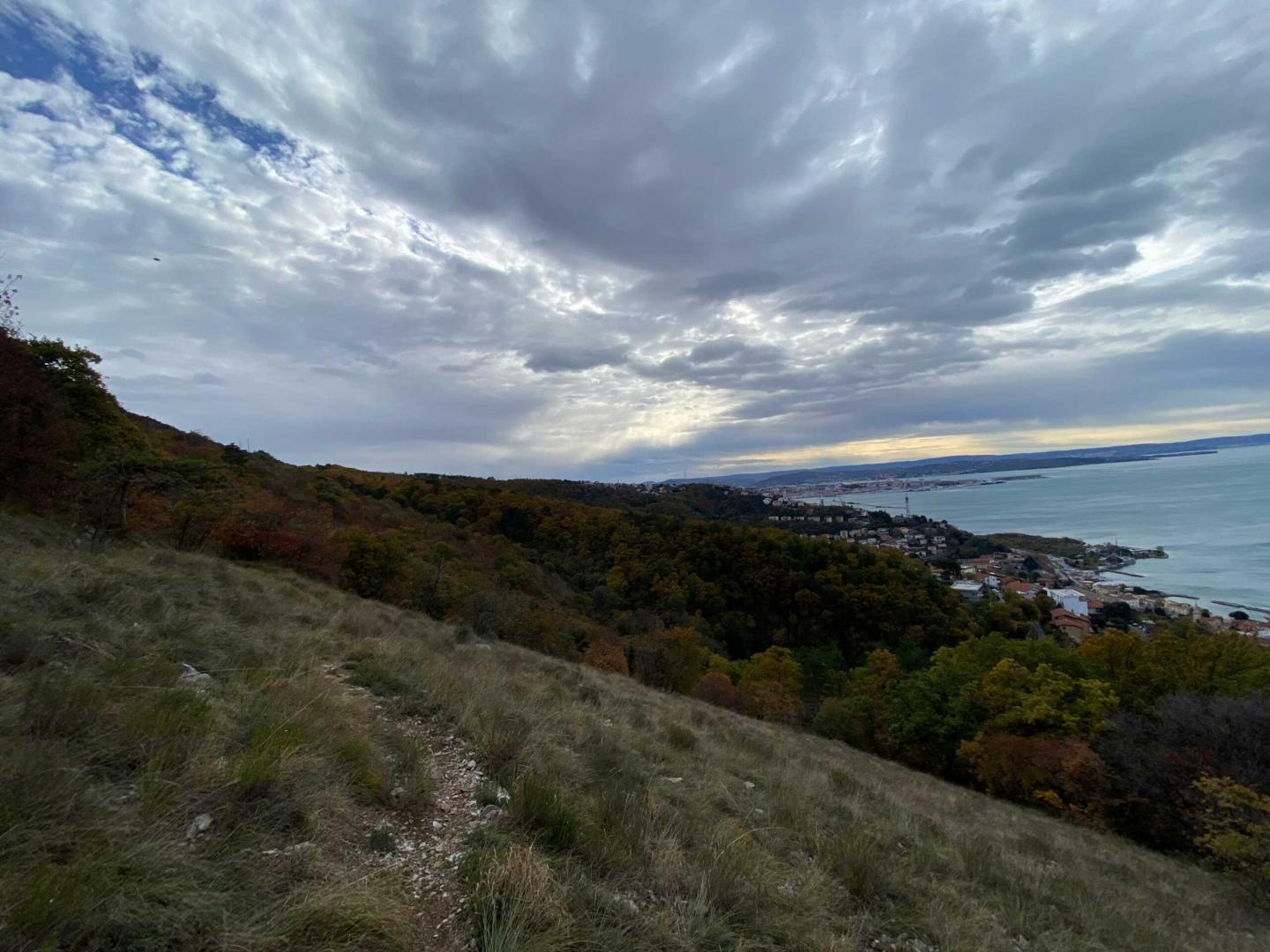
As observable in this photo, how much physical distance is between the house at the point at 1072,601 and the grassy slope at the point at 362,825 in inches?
2245

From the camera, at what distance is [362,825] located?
316cm

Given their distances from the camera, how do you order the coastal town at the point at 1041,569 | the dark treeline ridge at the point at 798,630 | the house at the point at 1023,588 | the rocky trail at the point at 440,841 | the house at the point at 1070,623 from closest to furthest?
the rocky trail at the point at 440,841 < the dark treeline ridge at the point at 798,630 < the house at the point at 1070,623 < the coastal town at the point at 1041,569 < the house at the point at 1023,588

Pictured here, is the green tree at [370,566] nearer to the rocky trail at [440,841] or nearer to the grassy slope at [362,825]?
the grassy slope at [362,825]

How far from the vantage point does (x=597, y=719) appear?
7.38 meters

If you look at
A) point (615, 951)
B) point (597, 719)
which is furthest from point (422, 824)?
point (597, 719)

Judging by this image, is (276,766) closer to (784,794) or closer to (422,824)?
(422,824)

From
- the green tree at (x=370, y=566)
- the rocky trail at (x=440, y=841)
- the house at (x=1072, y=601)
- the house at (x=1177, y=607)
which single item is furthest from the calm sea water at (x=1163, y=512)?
the rocky trail at (x=440, y=841)

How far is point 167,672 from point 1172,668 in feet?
104

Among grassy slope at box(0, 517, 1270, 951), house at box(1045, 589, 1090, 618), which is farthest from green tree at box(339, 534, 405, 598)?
house at box(1045, 589, 1090, 618)

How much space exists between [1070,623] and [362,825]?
6085 centimetres

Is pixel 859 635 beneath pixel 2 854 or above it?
beneath

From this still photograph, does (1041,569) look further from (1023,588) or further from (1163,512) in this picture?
(1163,512)

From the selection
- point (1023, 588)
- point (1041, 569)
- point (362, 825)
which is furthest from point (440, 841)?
point (1041, 569)

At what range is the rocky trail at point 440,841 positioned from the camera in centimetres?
252
